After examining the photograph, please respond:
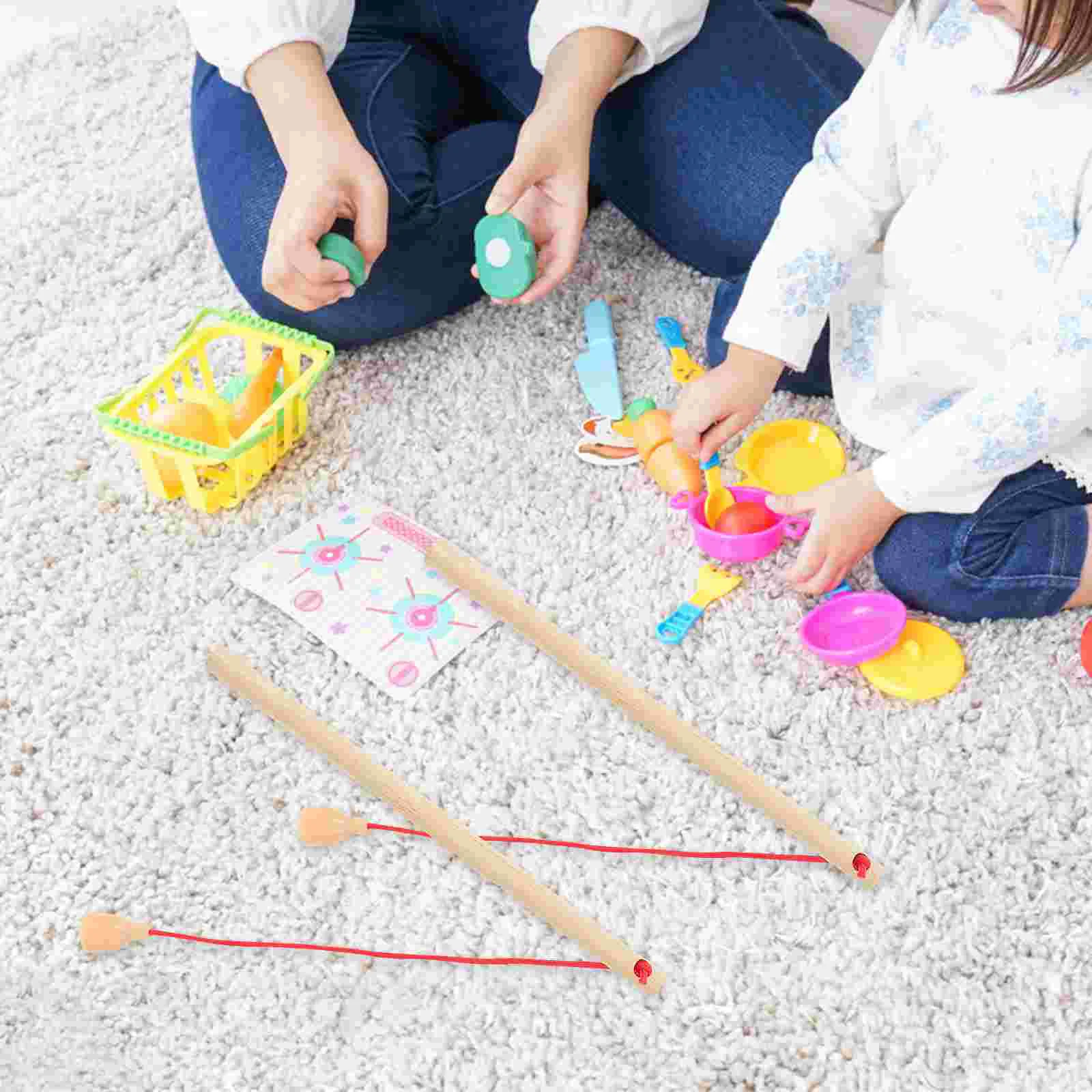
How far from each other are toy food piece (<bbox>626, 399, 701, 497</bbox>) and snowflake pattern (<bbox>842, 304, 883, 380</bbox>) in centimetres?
14

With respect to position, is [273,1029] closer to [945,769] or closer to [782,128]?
[945,769]

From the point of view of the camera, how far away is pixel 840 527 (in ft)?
2.83

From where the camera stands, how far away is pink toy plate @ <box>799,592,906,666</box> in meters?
0.86

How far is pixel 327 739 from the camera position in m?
0.80

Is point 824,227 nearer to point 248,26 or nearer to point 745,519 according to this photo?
point 745,519

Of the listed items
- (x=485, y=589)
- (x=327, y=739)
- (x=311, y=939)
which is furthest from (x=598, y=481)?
(x=311, y=939)

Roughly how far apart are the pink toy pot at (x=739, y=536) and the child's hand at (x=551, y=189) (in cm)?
20

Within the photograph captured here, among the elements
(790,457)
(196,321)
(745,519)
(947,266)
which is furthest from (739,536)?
(196,321)

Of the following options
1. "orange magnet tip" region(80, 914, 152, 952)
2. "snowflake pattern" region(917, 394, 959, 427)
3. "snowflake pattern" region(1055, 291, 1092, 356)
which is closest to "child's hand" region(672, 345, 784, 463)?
"snowflake pattern" region(917, 394, 959, 427)

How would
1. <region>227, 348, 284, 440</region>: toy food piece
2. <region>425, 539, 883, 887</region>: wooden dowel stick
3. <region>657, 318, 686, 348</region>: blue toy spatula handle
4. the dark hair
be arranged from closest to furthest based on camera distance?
the dark hair
<region>425, 539, 883, 887</region>: wooden dowel stick
<region>227, 348, 284, 440</region>: toy food piece
<region>657, 318, 686, 348</region>: blue toy spatula handle

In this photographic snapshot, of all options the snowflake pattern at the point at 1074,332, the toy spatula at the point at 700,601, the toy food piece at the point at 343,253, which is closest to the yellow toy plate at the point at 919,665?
the toy spatula at the point at 700,601

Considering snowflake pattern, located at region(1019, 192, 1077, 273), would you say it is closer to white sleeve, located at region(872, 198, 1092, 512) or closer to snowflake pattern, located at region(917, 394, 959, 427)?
white sleeve, located at region(872, 198, 1092, 512)

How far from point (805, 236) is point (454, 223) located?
1.02 ft

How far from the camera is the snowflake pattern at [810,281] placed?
2.88ft
